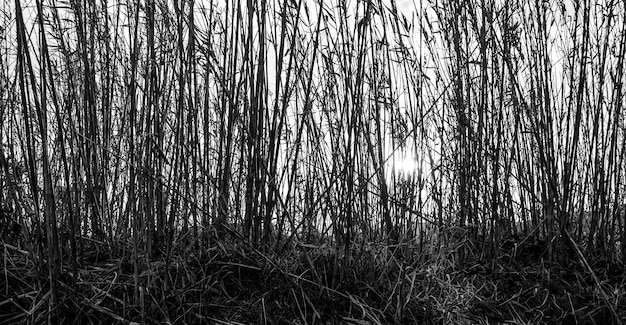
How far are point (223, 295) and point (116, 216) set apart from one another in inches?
17.6

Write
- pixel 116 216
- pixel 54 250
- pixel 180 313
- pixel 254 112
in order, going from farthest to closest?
pixel 116 216
pixel 254 112
pixel 180 313
pixel 54 250

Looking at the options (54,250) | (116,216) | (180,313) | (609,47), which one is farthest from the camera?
(609,47)

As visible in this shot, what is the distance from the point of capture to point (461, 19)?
1581mm

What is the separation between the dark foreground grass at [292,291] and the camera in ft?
3.81

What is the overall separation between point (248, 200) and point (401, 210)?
0.49 m

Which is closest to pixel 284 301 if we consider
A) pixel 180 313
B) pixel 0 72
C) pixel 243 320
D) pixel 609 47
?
pixel 243 320

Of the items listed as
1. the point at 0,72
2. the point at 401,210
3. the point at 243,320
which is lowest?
the point at 243,320

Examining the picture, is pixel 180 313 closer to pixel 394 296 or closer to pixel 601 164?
pixel 394 296

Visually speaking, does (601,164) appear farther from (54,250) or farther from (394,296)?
(54,250)

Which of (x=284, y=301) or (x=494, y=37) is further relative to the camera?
(x=494, y=37)

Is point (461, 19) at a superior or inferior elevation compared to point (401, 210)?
superior

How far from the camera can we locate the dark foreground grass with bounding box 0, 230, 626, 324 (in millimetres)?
1162

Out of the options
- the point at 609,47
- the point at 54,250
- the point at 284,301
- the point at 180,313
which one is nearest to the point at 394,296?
the point at 284,301

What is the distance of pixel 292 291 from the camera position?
1.25 meters
